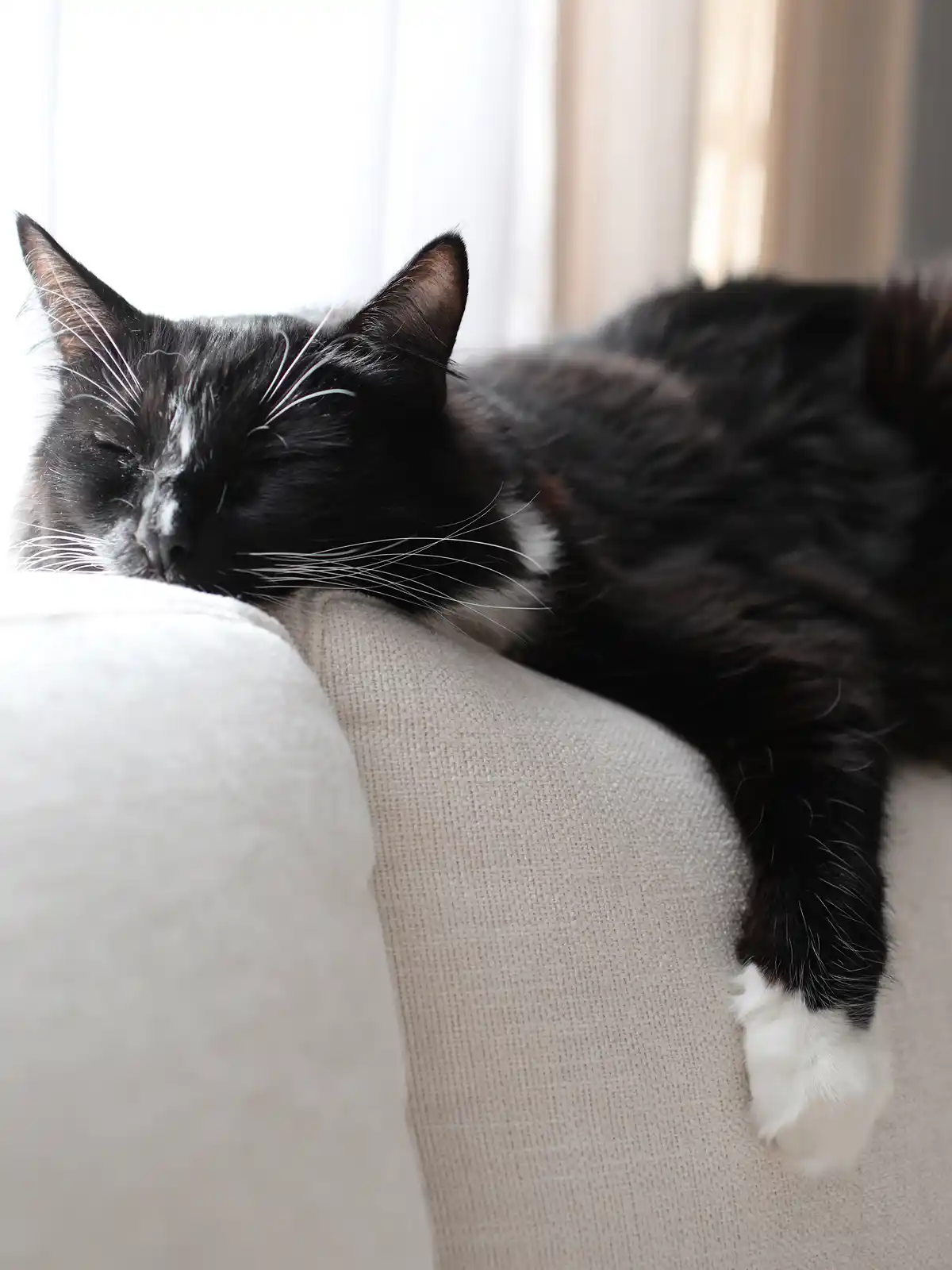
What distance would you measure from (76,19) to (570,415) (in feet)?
2.37

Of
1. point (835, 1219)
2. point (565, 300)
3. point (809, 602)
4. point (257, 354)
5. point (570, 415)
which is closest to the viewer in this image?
point (835, 1219)

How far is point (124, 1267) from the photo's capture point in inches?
19.5

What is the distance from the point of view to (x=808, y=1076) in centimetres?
84

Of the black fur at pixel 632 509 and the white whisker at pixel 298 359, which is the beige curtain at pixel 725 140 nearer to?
the black fur at pixel 632 509

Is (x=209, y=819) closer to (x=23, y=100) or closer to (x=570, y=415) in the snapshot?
(x=570, y=415)

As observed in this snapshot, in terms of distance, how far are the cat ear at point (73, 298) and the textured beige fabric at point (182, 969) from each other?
36 centimetres

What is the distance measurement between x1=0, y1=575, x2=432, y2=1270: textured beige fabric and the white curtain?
0.64 metres

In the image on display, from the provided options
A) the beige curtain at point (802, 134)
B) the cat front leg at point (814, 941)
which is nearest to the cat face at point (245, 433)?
the cat front leg at point (814, 941)

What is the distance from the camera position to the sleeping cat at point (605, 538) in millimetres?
916

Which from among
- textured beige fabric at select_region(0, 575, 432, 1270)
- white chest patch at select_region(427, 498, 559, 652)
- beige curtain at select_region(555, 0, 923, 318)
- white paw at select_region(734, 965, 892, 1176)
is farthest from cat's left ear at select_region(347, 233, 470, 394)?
beige curtain at select_region(555, 0, 923, 318)

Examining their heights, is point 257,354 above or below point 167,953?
above

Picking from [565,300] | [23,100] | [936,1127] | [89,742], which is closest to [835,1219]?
[936,1127]

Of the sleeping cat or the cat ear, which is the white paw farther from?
the cat ear

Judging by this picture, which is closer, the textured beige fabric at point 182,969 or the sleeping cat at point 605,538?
the textured beige fabric at point 182,969
